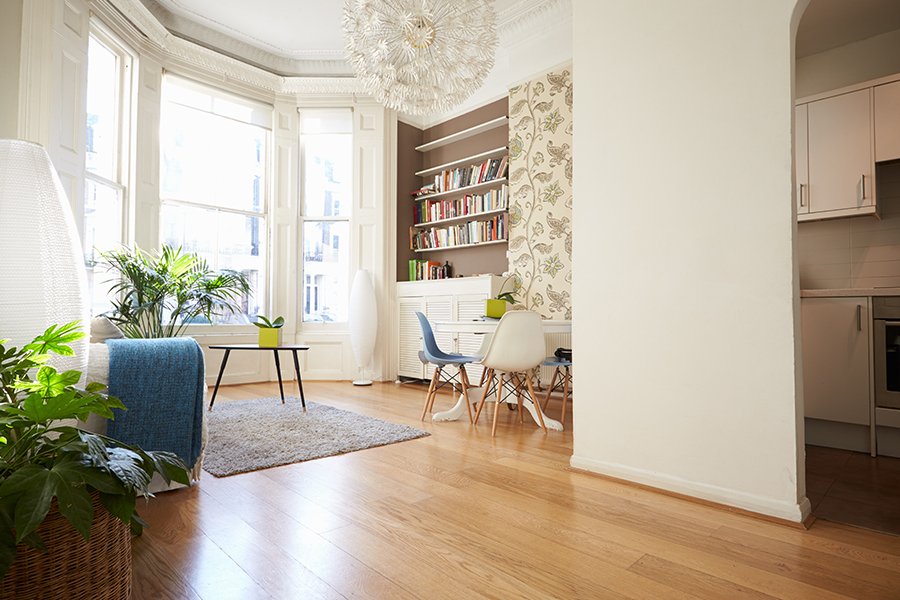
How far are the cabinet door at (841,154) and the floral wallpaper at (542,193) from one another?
70.8 inches

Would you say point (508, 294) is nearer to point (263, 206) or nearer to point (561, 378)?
point (561, 378)

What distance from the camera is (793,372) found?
1822 millimetres

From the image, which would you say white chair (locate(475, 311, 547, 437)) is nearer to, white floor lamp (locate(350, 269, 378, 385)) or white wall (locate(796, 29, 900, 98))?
white floor lamp (locate(350, 269, 378, 385))

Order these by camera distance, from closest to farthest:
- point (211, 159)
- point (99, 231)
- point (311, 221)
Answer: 1. point (99, 231)
2. point (211, 159)
3. point (311, 221)

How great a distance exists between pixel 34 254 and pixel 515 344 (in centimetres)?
245

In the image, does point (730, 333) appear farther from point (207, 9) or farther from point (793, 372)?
point (207, 9)

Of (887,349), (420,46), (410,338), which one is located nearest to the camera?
(887,349)

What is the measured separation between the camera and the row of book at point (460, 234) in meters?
5.18

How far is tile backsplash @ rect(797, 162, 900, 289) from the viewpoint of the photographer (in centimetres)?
333

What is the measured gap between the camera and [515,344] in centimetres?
323

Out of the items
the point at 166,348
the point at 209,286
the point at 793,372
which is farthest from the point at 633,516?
the point at 209,286

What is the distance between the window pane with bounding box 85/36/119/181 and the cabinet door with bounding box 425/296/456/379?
317cm

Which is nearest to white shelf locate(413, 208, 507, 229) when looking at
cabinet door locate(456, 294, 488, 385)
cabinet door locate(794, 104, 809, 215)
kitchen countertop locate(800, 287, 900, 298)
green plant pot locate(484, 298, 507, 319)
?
cabinet door locate(456, 294, 488, 385)

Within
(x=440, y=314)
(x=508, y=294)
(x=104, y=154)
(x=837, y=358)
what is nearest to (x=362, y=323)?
(x=440, y=314)
